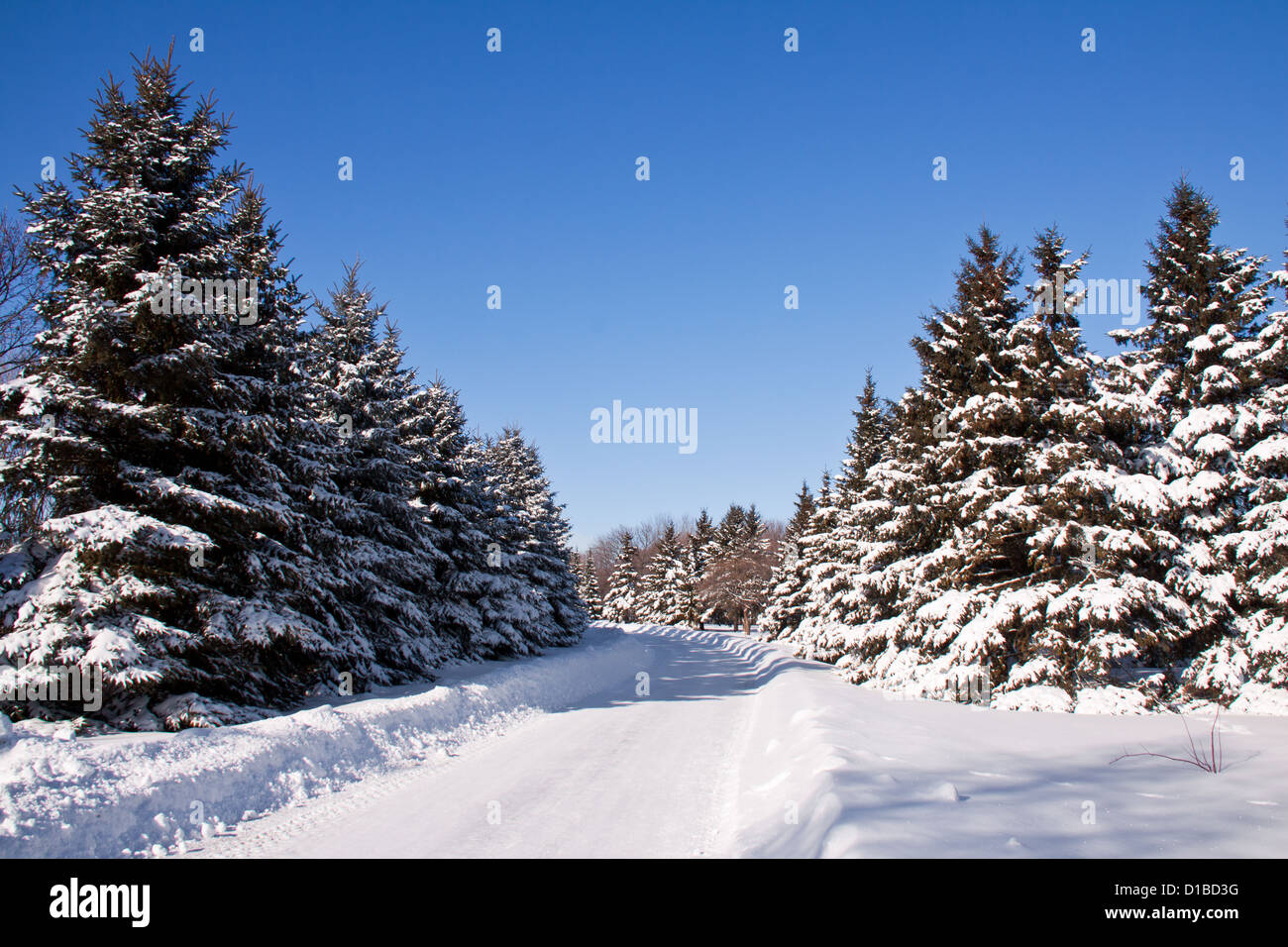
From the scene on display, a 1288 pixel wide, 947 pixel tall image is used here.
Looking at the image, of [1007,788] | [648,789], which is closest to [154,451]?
[648,789]

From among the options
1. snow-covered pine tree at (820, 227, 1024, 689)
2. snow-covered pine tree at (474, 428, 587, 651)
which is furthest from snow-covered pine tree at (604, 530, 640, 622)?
snow-covered pine tree at (820, 227, 1024, 689)

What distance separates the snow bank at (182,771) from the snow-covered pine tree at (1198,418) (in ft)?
52.1

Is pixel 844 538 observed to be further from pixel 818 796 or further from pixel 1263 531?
pixel 818 796

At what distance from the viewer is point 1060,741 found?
1007cm

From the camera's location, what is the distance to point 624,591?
79.2 metres

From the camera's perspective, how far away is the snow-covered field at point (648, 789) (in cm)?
564

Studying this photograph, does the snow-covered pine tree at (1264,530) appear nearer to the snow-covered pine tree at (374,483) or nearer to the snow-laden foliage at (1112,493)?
the snow-laden foliage at (1112,493)

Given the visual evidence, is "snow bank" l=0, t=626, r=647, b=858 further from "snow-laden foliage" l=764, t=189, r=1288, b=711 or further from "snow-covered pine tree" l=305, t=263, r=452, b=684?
"snow-laden foliage" l=764, t=189, r=1288, b=711

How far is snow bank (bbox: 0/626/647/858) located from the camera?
5.90 meters

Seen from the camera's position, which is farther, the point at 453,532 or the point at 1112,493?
the point at 453,532

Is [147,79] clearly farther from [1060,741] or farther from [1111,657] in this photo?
[1111,657]

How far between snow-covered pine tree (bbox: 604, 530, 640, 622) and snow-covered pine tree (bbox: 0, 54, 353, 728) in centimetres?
6383

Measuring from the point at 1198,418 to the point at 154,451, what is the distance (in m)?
21.6
